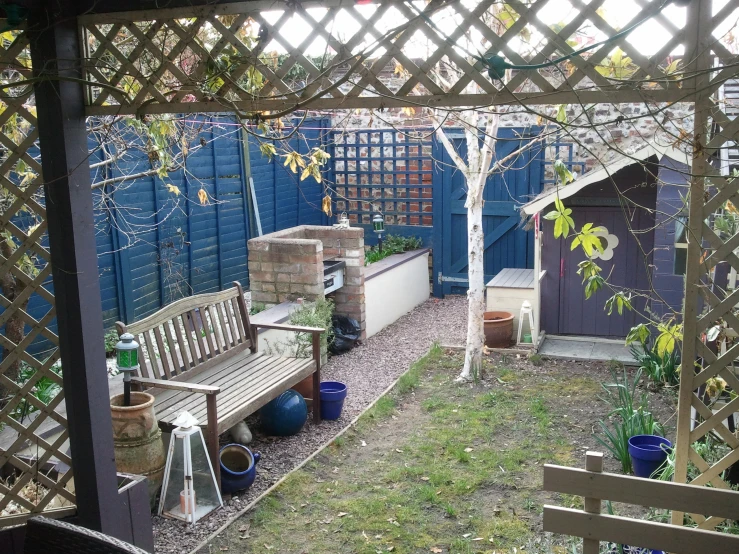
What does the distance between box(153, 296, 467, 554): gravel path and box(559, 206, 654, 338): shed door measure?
1289mm

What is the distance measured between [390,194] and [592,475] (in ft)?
27.5

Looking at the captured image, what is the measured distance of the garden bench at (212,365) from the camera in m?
4.68

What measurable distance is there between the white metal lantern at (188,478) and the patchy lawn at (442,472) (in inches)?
10.2

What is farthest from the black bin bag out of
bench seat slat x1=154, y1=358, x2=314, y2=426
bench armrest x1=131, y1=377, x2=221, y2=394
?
bench armrest x1=131, y1=377, x2=221, y2=394

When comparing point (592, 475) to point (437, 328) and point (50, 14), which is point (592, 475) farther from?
point (437, 328)

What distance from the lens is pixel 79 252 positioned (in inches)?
121

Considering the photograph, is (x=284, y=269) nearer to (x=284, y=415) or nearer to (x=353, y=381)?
(x=353, y=381)

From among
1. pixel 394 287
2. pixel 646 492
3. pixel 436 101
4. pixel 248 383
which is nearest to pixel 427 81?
pixel 436 101

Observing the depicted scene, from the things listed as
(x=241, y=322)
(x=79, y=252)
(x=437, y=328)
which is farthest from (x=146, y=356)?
(x=437, y=328)

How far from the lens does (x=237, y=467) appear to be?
193 inches

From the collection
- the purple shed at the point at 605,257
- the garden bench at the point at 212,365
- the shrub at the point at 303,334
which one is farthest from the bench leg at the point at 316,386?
the purple shed at the point at 605,257

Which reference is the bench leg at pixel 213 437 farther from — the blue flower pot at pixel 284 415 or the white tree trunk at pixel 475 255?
the white tree trunk at pixel 475 255

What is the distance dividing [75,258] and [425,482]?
113 inches

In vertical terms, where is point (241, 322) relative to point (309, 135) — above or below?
below
